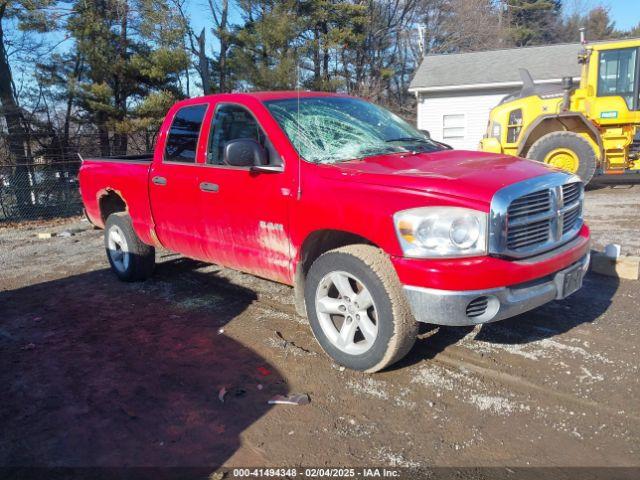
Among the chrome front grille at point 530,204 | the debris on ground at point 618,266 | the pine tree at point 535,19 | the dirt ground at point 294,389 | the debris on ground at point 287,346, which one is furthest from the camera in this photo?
the pine tree at point 535,19

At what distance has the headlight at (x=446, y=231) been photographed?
117 inches

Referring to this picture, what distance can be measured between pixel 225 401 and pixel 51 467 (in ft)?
3.32

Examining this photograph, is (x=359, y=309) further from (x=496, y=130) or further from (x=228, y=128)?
(x=496, y=130)

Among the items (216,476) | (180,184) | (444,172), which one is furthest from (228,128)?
(216,476)

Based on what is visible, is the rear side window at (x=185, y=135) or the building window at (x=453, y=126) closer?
the rear side window at (x=185, y=135)

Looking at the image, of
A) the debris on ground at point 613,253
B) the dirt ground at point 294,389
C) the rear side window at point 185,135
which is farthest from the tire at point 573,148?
the rear side window at point 185,135

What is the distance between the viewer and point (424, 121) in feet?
67.6

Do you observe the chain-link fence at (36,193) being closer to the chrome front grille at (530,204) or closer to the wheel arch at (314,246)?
the wheel arch at (314,246)

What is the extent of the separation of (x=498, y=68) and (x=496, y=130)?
889 cm

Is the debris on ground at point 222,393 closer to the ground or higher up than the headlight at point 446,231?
closer to the ground

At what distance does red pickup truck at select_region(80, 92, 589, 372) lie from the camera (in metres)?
3.01

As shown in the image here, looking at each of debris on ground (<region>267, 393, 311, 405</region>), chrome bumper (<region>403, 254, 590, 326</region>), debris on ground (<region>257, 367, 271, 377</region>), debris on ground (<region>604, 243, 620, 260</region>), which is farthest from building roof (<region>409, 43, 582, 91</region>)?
debris on ground (<region>267, 393, 311, 405</region>)

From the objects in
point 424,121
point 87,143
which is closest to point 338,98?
point 87,143

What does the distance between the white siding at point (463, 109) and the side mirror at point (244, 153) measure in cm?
1699
